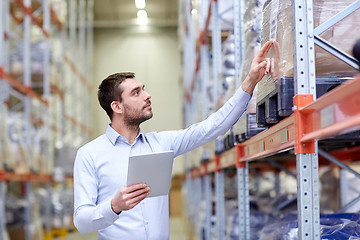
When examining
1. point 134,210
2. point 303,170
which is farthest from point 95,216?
point 303,170

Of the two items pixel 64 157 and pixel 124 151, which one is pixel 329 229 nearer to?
pixel 124 151

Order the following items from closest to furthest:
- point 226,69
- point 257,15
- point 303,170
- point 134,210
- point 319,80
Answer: point 303,170
point 319,80
point 134,210
point 257,15
point 226,69

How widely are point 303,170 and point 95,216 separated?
3.91 ft

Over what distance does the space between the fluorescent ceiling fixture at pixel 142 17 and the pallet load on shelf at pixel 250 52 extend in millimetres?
17325

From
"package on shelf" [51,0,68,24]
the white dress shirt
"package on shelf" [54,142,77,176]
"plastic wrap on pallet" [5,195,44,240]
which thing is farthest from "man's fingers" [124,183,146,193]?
"package on shelf" [51,0,68,24]

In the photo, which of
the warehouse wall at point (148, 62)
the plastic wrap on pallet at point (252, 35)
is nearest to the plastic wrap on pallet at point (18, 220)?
the plastic wrap on pallet at point (252, 35)

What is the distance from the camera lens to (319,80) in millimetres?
2188

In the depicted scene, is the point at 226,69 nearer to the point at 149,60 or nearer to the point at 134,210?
the point at 134,210

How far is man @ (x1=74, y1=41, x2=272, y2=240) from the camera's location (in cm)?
291

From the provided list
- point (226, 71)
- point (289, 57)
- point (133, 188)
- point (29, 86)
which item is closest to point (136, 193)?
point (133, 188)

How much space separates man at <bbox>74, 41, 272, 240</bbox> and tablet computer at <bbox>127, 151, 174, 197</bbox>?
26cm

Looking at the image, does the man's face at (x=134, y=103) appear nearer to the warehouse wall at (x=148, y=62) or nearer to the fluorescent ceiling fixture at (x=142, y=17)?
the warehouse wall at (x=148, y=62)

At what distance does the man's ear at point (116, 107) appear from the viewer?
3.21 meters

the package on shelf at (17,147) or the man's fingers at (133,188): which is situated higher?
the package on shelf at (17,147)
